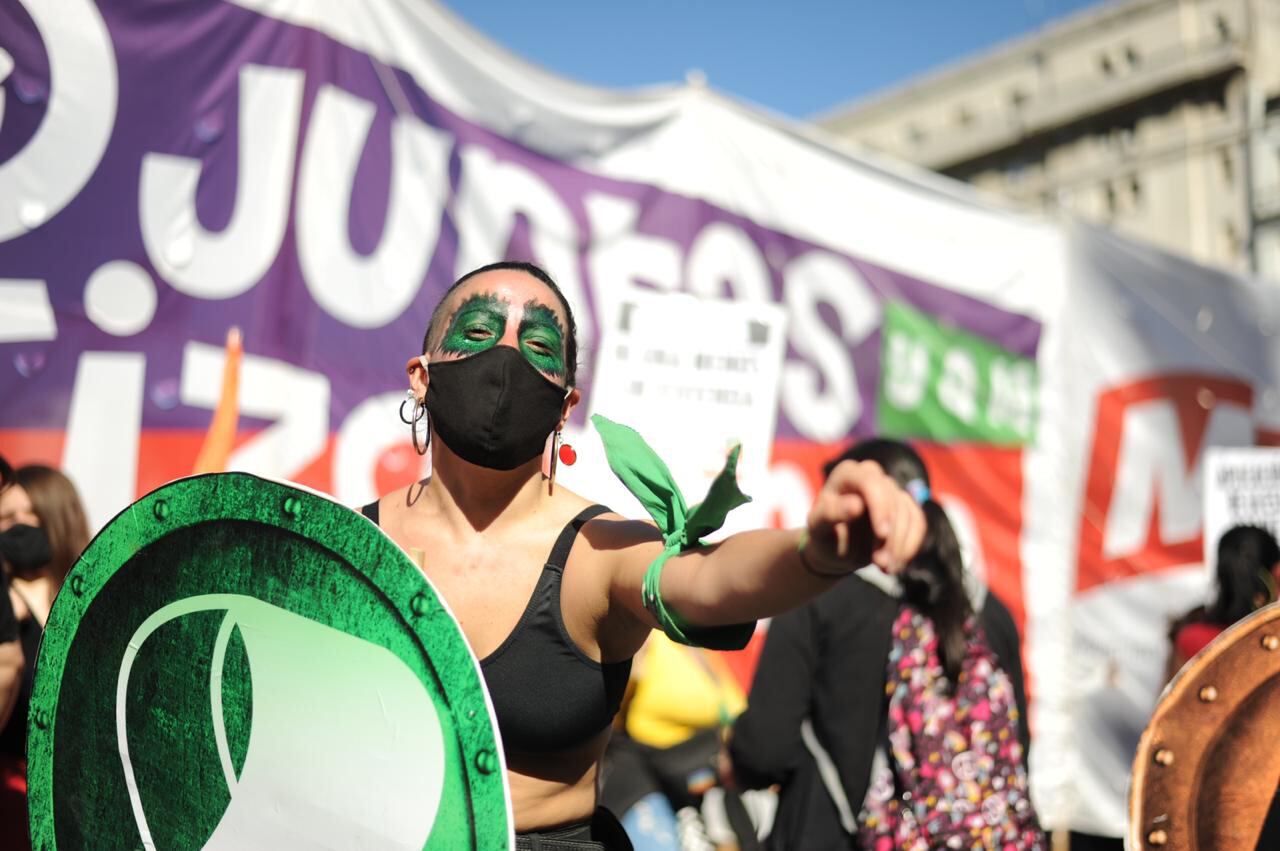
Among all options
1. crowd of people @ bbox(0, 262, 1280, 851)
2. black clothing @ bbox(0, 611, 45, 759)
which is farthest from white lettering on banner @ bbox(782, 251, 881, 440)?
black clothing @ bbox(0, 611, 45, 759)

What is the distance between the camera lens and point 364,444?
14.3ft

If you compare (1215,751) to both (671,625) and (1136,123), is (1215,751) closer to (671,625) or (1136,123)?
(671,625)

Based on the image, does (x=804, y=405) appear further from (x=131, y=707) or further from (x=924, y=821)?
(x=131, y=707)

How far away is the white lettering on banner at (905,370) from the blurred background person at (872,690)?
3.53 metres

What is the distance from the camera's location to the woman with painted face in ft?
5.08

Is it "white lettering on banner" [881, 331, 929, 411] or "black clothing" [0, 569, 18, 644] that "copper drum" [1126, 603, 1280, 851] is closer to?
"black clothing" [0, 569, 18, 644]

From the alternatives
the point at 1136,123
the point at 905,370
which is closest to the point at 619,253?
the point at 905,370

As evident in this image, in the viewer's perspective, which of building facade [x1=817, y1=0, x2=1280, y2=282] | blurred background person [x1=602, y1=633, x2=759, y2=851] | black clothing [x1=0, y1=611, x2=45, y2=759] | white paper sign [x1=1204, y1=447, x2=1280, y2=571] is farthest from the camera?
building facade [x1=817, y1=0, x2=1280, y2=282]

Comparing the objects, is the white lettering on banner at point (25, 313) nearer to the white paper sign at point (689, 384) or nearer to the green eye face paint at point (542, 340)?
the white paper sign at point (689, 384)

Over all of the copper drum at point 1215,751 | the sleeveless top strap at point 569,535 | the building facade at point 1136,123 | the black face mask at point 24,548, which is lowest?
the copper drum at point 1215,751

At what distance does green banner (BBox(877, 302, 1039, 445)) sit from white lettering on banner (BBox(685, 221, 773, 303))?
0.99m

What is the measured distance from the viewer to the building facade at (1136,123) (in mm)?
36750

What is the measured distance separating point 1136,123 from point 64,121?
42899 millimetres

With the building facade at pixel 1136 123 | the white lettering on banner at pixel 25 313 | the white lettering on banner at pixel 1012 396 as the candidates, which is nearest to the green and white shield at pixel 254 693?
the white lettering on banner at pixel 25 313
